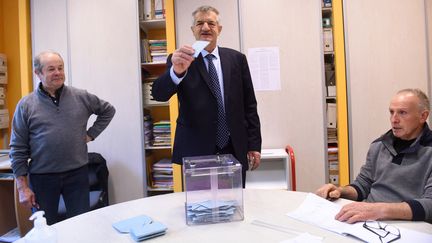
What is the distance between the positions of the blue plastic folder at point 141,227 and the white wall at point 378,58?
2.34 m

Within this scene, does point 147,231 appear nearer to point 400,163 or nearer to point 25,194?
point 400,163

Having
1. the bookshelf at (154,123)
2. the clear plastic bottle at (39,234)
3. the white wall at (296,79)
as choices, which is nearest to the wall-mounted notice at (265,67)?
the white wall at (296,79)

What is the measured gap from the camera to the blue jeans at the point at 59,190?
6.40ft

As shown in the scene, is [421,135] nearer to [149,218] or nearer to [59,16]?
[149,218]

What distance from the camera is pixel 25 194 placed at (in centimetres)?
193

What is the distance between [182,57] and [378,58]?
2192mm

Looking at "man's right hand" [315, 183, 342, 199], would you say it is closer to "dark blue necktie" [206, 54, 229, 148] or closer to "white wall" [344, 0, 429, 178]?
"dark blue necktie" [206, 54, 229, 148]

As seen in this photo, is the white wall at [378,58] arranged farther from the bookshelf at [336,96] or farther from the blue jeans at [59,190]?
the blue jeans at [59,190]

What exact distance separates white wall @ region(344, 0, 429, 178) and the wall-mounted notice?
653 millimetres

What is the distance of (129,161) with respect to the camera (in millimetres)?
3041

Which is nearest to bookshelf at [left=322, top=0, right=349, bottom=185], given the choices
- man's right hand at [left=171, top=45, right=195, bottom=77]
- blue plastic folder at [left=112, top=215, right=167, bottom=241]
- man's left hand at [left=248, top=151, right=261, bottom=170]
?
man's left hand at [left=248, top=151, right=261, bottom=170]

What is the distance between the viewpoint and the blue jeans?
6.40ft

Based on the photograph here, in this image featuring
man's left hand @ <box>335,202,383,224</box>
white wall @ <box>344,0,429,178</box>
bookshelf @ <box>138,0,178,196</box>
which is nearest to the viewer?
man's left hand @ <box>335,202,383,224</box>

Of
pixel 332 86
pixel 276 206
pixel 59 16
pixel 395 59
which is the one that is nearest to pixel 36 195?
pixel 276 206
